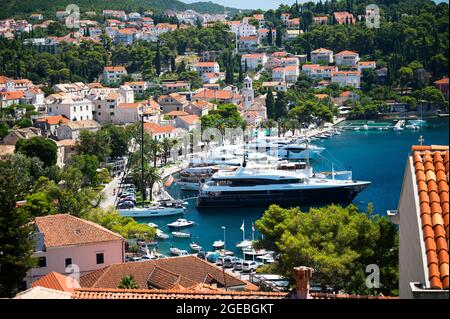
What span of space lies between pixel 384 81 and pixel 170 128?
1396cm

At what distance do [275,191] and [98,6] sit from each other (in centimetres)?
4420

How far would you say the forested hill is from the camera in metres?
49.0

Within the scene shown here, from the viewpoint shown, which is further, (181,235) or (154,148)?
(154,148)

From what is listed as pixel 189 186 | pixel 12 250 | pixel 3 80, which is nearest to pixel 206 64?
pixel 3 80

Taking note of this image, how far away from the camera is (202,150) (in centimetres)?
2431

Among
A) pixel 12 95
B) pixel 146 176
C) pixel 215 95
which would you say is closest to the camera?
pixel 146 176

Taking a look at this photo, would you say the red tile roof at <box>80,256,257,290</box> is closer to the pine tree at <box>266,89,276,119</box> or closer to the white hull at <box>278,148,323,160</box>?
the white hull at <box>278,148,323,160</box>

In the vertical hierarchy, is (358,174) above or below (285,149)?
below

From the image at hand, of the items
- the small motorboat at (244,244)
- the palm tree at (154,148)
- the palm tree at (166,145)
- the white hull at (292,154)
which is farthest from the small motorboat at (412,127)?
the small motorboat at (244,244)

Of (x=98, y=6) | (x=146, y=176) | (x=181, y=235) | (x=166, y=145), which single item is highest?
(x=98, y=6)

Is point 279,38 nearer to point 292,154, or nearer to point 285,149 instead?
point 285,149

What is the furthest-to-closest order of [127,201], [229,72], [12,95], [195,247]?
[229,72] → [12,95] → [127,201] → [195,247]

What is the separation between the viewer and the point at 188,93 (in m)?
32.3

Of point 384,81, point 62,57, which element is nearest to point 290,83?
point 384,81
